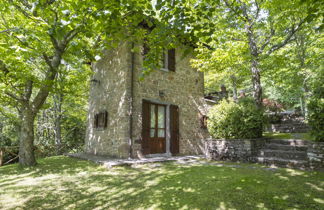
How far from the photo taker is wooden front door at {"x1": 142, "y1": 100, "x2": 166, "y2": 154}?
764 cm

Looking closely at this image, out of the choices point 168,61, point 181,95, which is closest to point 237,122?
point 181,95

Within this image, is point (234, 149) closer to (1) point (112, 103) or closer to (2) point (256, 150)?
(2) point (256, 150)

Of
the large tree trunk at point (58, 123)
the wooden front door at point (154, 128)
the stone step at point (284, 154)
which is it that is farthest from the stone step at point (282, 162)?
the large tree trunk at point (58, 123)

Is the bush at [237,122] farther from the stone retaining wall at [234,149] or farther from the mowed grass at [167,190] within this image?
the mowed grass at [167,190]

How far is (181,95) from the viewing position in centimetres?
915

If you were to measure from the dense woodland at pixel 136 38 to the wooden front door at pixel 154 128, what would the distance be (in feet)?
8.71

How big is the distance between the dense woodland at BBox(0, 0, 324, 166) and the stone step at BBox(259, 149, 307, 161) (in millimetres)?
1035

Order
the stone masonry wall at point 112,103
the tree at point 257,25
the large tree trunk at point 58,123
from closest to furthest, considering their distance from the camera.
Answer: the tree at point 257,25 → the stone masonry wall at point 112,103 → the large tree trunk at point 58,123

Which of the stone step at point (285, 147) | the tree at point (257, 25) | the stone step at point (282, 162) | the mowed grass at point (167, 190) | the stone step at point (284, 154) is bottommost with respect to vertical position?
the mowed grass at point (167, 190)

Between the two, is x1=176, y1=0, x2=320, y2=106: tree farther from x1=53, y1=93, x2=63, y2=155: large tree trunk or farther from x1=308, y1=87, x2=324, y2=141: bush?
x1=53, y1=93, x2=63, y2=155: large tree trunk

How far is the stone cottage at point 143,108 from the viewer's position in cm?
748

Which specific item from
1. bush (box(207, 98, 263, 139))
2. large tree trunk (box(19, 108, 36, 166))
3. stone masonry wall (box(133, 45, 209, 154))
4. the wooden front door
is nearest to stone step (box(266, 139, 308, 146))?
bush (box(207, 98, 263, 139))

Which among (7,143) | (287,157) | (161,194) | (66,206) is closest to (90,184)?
(66,206)

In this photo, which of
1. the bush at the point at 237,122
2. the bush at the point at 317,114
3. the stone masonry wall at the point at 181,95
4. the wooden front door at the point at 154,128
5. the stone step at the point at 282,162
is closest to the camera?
the bush at the point at 317,114
